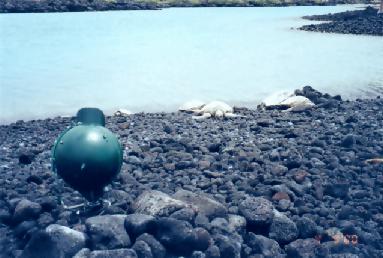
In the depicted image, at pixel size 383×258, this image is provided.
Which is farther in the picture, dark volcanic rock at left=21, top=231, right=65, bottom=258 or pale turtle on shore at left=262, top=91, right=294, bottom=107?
pale turtle on shore at left=262, top=91, right=294, bottom=107

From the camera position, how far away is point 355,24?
4159 centimetres

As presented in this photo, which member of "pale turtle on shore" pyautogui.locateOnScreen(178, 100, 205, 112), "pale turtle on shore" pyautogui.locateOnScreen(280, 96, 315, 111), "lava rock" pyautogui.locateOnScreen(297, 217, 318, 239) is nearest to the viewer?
"lava rock" pyautogui.locateOnScreen(297, 217, 318, 239)

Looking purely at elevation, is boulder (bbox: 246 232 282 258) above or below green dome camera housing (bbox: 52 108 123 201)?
below

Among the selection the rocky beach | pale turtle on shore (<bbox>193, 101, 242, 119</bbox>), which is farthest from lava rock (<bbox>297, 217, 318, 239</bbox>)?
pale turtle on shore (<bbox>193, 101, 242, 119</bbox>)

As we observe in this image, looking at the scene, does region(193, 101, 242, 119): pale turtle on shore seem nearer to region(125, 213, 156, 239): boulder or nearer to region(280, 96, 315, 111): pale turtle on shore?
region(280, 96, 315, 111): pale turtle on shore

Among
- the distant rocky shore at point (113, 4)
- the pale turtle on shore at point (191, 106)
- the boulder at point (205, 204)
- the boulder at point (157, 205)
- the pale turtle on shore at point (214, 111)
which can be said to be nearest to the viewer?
the boulder at point (157, 205)

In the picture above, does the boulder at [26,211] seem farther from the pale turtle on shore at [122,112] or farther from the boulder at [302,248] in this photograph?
the pale turtle on shore at [122,112]

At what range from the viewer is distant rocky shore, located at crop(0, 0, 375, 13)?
5491cm

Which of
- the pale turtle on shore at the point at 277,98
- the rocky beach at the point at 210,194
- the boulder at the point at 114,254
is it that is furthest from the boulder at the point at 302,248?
the pale turtle on shore at the point at 277,98

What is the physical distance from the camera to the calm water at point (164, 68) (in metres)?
15.0

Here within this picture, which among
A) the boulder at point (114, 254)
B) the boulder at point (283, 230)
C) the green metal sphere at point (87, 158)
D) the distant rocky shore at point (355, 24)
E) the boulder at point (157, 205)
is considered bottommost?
the distant rocky shore at point (355, 24)

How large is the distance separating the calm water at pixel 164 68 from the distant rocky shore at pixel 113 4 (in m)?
23.2

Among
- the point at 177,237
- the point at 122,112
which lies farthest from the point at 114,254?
the point at 122,112

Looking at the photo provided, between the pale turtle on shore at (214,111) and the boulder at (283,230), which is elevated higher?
the boulder at (283,230)
